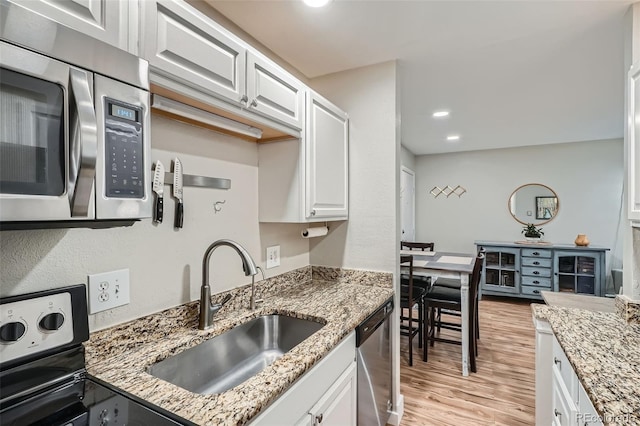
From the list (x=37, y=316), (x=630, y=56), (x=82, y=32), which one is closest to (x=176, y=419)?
(x=37, y=316)

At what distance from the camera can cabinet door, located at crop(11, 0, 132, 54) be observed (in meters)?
0.68

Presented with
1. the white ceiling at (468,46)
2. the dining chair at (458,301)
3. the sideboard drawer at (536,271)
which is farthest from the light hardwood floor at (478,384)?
the white ceiling at (468,46)

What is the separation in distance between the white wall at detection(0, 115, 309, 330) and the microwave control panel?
36cm

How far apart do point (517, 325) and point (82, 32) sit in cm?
452

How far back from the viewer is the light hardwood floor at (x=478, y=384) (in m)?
2.10

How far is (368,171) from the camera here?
2.12 metres

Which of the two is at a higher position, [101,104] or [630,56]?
[630,56]

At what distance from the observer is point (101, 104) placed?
738 millimetres

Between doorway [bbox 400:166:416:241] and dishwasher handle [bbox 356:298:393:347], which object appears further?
doorway [bbox 400:166:416:241]

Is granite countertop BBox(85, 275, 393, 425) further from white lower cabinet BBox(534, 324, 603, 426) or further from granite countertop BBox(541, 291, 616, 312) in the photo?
granite countertop BBox(541, 291, 616, 312)

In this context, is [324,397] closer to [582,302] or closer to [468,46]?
[582,302]

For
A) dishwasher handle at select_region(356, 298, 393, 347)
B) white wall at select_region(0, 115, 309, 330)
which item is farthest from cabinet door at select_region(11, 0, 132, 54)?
dishwasher handle at select_region(356, 298, 393, 347)

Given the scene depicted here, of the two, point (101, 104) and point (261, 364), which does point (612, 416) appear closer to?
point (261, 364)

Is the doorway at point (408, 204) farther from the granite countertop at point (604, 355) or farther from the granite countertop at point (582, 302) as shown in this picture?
the granite countertop at point (604, 355)
